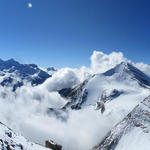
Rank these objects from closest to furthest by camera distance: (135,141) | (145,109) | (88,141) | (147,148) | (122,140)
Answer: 1. (147,148)
2. (135,141)
3. (122,140)
4. (145,109)
5. (88,141)

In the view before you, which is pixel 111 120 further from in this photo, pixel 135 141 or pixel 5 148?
pixel 5 148

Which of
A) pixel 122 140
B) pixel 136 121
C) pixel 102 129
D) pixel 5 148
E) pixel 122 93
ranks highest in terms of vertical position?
pixel 122 93

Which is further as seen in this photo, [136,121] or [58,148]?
[136,121]

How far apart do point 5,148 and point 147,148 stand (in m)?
65.5

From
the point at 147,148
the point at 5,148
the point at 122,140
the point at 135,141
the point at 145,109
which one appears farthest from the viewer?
the point at 145,109

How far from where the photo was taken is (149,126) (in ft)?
306

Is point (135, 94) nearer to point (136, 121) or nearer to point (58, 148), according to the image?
point (136, 121)

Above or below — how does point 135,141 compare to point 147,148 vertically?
above

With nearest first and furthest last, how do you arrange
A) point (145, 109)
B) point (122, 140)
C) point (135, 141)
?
1. point (135, 141)
2. point (122, 140)
3. point (145, 109)

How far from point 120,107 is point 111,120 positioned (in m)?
15.4

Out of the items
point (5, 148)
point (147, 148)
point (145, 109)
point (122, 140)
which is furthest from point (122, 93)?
point (5, 148)

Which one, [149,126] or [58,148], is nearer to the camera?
[58,148]

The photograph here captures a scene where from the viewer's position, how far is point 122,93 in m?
199

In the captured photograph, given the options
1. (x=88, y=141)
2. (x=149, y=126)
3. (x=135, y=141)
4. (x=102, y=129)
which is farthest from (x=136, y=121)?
(x=88, y=141)
